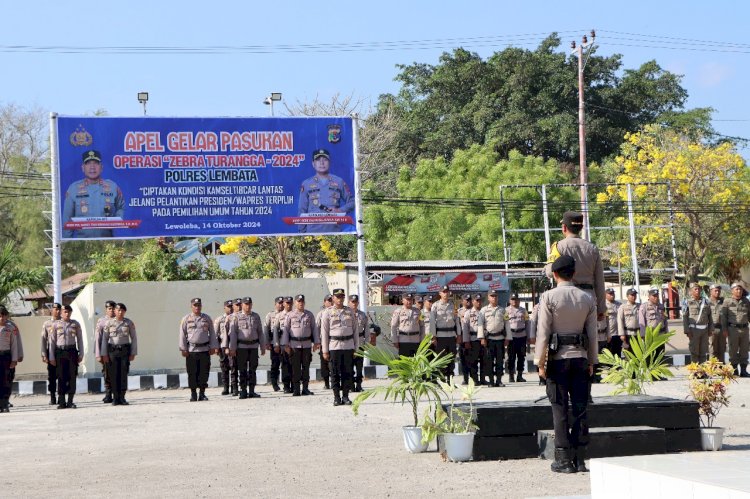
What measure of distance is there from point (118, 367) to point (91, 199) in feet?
17.7

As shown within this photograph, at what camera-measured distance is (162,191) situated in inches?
974

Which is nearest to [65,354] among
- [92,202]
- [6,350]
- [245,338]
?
[6,350]

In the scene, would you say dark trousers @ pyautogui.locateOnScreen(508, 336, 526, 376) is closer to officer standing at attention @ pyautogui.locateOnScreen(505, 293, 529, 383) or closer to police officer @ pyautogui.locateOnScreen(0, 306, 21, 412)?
officer standing at attention @ pyautogui.locateOnScreen(505, 293, 529, 383)

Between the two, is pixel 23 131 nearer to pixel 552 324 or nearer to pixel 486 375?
pixel 486 375

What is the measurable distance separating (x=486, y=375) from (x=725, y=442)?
11.5m

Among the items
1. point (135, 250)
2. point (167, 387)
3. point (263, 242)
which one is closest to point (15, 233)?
point (135, 250)

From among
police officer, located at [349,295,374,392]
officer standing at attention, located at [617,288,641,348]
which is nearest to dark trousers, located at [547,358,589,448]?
police officer, located at [349,295,374,392]

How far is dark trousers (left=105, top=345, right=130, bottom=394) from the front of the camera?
20000mm

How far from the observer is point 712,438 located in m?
11.0

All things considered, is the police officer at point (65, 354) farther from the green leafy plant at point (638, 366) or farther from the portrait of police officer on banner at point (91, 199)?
the green leafy plant at point (638, 366)

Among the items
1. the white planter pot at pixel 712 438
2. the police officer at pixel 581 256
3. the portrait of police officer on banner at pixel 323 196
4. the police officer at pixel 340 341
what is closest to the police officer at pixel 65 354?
the police officer at pixel 340 341

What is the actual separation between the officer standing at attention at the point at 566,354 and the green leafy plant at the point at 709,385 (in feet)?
5.04

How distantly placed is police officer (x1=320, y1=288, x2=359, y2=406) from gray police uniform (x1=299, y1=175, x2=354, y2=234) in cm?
676

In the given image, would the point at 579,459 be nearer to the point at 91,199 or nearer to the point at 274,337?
the point at 274,337
